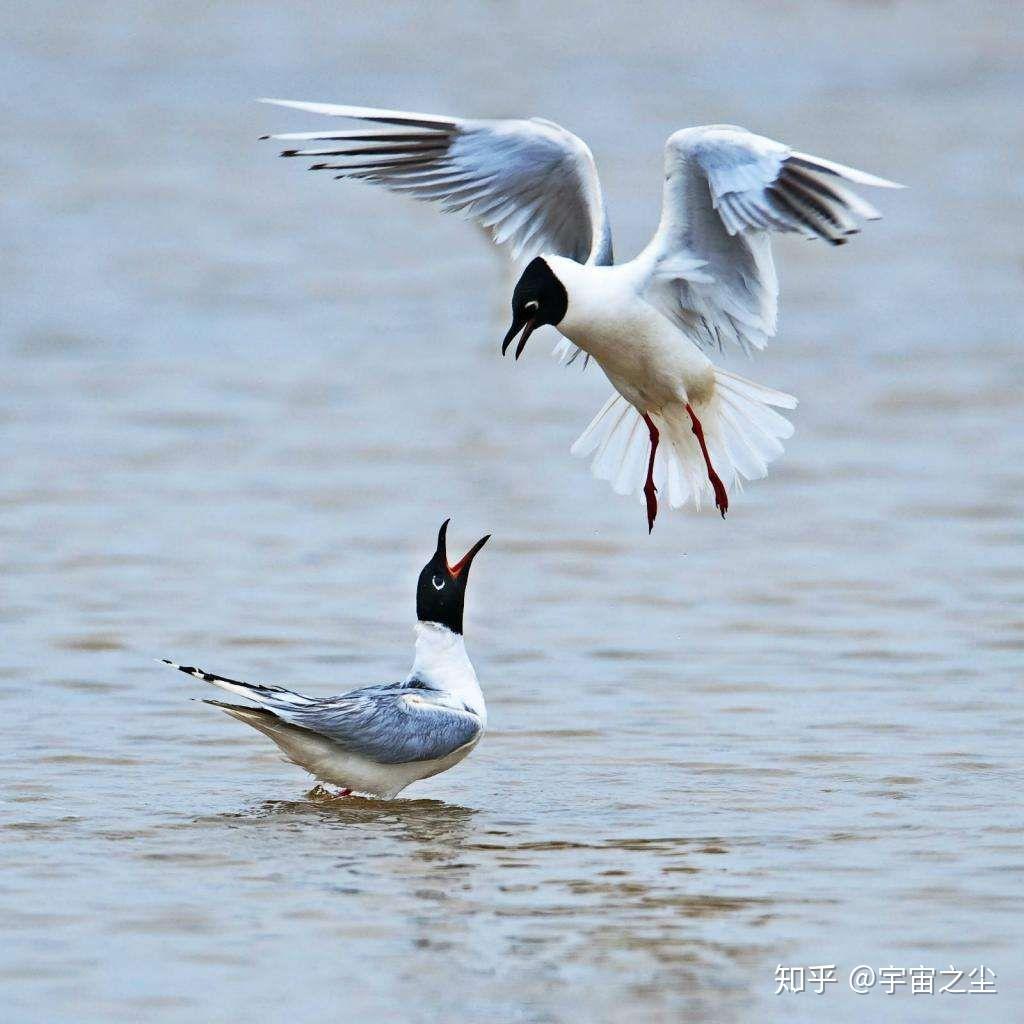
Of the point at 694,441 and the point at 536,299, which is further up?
the point at 536,299

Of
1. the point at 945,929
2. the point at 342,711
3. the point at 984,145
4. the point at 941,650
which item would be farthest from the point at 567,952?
the point at 984,145

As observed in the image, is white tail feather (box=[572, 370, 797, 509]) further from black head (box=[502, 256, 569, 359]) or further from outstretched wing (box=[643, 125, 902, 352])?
black head (box=[502, 256, 569, 359])

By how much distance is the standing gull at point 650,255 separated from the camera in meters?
8.00

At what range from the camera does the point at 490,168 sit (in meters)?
9.02

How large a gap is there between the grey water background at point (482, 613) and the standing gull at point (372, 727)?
0.50 ft

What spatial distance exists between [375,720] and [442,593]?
0.68 m

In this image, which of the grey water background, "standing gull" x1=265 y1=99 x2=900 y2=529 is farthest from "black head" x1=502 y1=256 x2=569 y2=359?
the grey water background

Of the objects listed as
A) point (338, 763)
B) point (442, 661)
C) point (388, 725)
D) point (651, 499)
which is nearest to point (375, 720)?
point (388, 725)

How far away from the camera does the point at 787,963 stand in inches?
249

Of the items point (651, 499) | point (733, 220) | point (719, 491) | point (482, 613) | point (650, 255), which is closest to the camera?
point (733, 220)

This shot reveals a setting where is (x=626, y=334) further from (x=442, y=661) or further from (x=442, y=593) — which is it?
(x=442, y=661)

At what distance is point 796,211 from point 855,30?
2436cm

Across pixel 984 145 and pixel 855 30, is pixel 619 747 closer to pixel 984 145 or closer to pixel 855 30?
pixel 984 145

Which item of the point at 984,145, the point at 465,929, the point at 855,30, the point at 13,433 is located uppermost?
the point at 855,30
